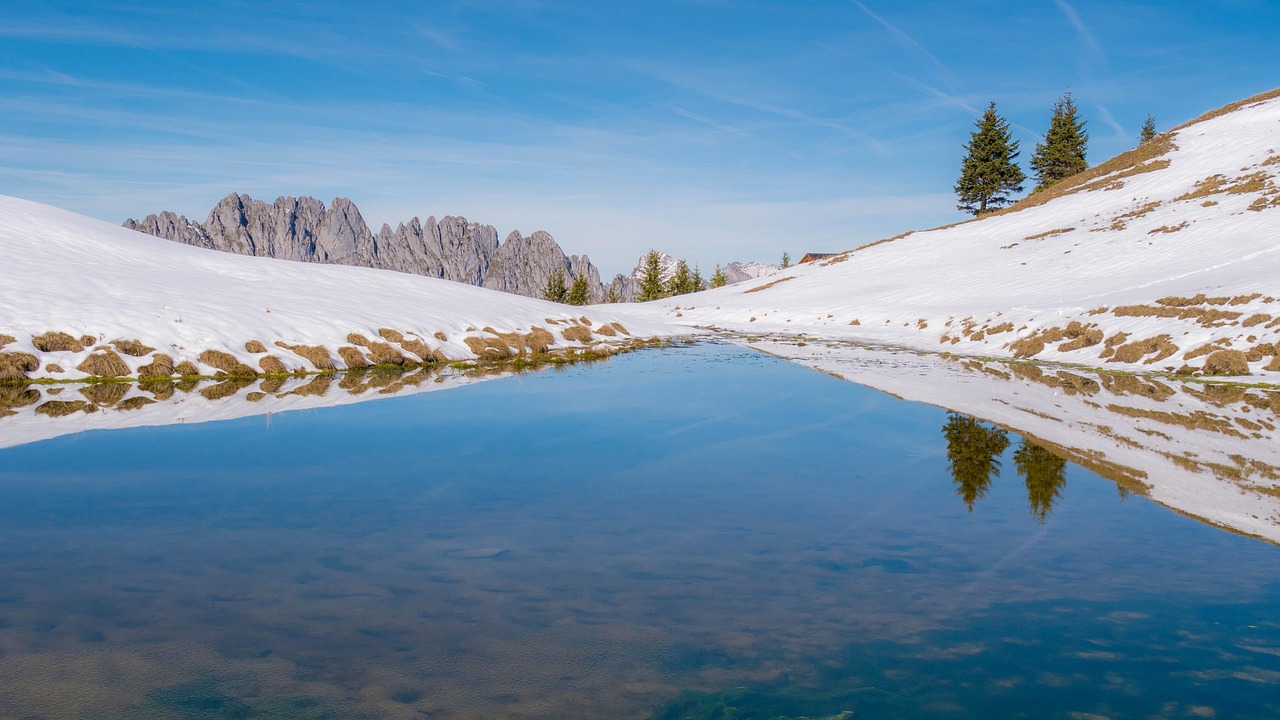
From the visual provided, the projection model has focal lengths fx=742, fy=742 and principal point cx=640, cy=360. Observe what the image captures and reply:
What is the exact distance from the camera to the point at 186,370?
21.9 meters

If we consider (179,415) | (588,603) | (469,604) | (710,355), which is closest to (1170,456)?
(588,603)

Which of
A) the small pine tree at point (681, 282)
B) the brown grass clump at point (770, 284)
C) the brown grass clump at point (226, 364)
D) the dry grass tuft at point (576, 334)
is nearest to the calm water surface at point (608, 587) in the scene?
the brown grass clump at point (226, 364)

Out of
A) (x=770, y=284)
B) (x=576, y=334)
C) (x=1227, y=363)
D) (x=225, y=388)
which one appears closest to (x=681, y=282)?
(x=770, y=284)

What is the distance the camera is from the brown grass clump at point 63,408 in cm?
1561

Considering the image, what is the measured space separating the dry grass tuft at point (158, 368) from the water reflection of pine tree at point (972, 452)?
21.0 m

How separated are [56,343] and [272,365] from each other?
18.8 feet

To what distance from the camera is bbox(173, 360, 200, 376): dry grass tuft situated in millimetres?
21750

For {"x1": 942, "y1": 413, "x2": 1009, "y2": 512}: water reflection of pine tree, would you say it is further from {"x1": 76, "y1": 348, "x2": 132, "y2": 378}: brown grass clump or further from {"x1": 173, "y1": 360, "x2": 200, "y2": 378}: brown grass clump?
{"x1": 76, "y1": 348, "x2": 132, "y2": 378}: brown grass clump

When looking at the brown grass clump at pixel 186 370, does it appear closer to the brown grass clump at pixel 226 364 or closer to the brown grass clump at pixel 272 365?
the brown grass clump at pixel 226 364

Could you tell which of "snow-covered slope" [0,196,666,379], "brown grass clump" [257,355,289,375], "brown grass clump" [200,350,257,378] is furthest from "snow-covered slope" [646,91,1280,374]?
"brown grass clump" [200,350,257,378]

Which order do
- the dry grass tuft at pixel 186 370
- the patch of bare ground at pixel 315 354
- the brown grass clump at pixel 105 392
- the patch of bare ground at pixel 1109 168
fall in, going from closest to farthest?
the brown grass clump at pixel 105 392, the dry grass tuft at pixel 186 370, the patch of bare ground at pixel 315 354, the patch of bare ground at pixel 1109 168

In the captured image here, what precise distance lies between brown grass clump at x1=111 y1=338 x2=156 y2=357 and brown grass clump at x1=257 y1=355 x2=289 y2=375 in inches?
117

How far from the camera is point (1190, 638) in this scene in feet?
19.7

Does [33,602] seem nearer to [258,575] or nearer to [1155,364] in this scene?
[258,575]
